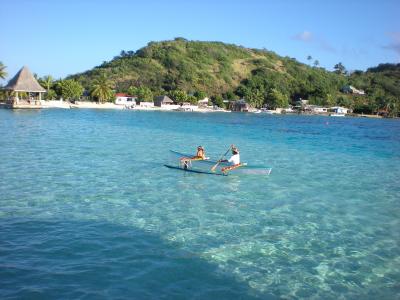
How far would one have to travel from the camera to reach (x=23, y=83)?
83.6 meters

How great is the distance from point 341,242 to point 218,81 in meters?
167

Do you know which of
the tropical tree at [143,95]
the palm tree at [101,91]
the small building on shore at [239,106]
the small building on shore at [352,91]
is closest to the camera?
the palm tree at [101,91]

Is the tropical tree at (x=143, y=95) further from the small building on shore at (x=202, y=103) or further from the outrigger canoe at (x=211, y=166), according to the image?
the outrigger canoe at (x=211, y=166)

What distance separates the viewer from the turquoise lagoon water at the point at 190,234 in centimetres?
896

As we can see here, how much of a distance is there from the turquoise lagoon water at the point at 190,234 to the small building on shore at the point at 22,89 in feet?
219

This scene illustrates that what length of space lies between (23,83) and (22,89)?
150cm

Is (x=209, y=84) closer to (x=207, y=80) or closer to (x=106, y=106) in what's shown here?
(x=207, y=80)

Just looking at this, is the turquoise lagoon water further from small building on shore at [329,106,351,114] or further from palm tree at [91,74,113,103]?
small building on shore at [329,106,351,114]

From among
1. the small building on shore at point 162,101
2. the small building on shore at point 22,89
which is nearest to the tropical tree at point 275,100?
the small building on shore at point 162,101

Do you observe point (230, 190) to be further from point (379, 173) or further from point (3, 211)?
point (379, 173)

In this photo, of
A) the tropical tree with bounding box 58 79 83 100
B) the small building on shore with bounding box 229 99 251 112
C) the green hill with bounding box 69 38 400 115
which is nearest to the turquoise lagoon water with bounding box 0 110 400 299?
the tropical tree with bounding box 58 79 83 100

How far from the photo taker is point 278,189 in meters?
19.1

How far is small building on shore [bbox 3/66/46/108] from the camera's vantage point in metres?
83.0

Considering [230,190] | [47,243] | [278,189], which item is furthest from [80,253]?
[278,189]
